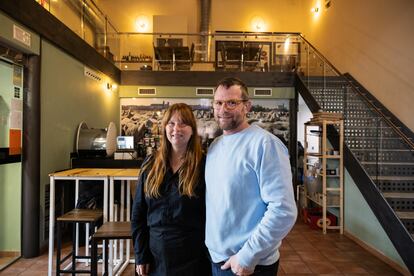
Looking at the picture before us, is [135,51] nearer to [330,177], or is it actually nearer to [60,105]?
[60,105]

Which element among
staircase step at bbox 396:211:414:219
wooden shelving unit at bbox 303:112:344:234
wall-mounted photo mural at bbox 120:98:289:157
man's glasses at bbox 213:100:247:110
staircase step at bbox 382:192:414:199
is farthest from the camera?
wall-mounted photo mural at bbox 120:98:289:157

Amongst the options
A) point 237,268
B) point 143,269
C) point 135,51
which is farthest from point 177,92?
point 237,268

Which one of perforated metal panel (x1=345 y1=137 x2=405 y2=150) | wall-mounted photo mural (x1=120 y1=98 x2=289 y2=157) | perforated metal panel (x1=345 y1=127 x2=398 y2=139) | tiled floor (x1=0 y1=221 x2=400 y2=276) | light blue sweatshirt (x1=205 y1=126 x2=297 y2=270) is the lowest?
tiled floor (x1=0 y1=221 x2=400 y2=276)

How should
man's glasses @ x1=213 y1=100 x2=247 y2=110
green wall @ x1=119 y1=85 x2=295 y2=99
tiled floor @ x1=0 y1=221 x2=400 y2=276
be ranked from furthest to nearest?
green wall @ x1=119 y1=85 x2=295 y2=99, tiled floor @ x1=0 y1=221 x2=400 y2=276, man's glasses @ x1=213 y1=100 x2=247 y2=110

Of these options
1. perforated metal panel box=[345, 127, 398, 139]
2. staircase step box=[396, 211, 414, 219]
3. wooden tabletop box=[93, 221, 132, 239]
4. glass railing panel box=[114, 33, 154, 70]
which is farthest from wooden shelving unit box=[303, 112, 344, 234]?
glass railing panel box=[114, 33, 154, 70]

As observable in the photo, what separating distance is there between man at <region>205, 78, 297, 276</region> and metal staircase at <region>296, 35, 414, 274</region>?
2792 millimetres

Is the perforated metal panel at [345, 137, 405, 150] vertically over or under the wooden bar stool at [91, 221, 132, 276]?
over

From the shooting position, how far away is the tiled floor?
347 centimetres

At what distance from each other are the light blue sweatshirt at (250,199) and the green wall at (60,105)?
3.38 metres

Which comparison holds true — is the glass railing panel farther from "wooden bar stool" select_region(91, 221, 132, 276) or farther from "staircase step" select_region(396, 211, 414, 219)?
"staircase step" select_region(396, 211, 414, 219)

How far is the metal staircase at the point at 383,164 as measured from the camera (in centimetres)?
356

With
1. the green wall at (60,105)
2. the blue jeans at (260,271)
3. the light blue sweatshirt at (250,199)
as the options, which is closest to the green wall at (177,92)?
the green wall at (60,105)

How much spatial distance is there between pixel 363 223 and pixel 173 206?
12.3ft

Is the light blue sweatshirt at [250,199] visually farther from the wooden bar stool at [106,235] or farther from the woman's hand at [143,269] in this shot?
the wooden bar stool at [106,235]
